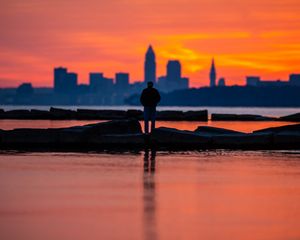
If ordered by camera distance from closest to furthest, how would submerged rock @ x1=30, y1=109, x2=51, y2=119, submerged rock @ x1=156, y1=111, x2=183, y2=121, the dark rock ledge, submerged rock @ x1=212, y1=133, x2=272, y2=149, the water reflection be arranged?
the water reflection
the dark rock ledge
submerged rock @ x1=212, y1=133, x2=272, y2=149
submerged rock @ x1=30, y1=109, x2=51, y2=119
submerged rock @ x1=156, y1=111, x2=183, y2=121

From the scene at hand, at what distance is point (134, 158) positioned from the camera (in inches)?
854

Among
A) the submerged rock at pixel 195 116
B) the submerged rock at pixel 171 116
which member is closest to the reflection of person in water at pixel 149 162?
the submerged rock at pixel 195 116

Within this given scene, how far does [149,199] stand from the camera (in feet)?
41.8

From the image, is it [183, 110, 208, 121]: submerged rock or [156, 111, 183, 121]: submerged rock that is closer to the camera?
[183, 110, 208, 121]: submerged rock

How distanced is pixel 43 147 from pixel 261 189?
12.4 metres

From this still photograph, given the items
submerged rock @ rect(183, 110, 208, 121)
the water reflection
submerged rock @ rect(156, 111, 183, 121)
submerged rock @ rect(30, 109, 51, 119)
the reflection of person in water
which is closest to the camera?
the water reflection

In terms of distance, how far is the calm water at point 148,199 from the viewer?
32.7 ft

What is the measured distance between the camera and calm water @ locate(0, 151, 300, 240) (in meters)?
9.95

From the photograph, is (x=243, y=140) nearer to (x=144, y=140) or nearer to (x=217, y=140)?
(x=217, y=140)

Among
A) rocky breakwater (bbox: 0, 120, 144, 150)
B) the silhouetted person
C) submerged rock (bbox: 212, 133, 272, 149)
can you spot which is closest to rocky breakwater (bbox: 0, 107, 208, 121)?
the silhouetted person

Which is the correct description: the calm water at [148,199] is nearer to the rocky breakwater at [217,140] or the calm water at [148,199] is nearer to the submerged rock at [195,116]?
the rocky breakwater at [217,140]

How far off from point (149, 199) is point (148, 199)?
13mm

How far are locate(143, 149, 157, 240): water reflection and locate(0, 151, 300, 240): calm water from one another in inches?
0.5

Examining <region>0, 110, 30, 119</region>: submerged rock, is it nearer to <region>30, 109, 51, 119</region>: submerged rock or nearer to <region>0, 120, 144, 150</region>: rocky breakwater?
<region>30, 109, 51, 119</region>: submerged rock
